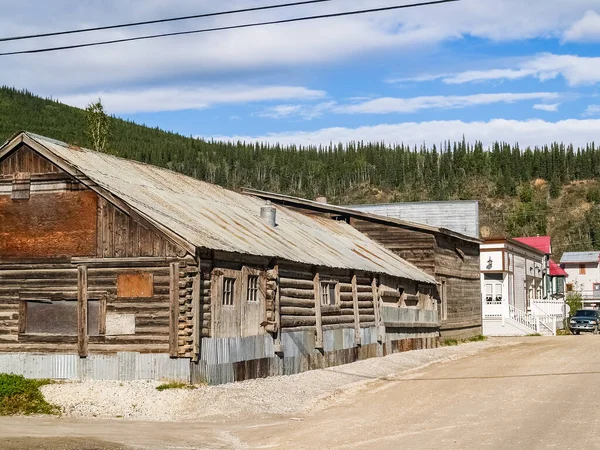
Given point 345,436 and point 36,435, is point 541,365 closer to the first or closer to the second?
point 345,436

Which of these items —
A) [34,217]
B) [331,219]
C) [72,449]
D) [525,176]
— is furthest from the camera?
[525,176]

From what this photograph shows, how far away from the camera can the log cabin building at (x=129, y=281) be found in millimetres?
21297

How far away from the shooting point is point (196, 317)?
21.0 metres

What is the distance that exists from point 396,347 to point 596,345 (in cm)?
1004

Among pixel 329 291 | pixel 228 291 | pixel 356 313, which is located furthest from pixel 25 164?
pixel 356 313

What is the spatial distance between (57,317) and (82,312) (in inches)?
37.4

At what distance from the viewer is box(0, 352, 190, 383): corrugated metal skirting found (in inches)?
827

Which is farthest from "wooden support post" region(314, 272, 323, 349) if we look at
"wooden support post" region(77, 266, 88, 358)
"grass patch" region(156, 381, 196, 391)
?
"wooden support post" region(77, 266, 88, 358)

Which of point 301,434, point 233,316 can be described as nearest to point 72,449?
point 301,434

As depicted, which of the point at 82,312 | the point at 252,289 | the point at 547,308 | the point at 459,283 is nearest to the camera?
the point at 82,312

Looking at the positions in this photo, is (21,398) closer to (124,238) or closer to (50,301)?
(50,301)

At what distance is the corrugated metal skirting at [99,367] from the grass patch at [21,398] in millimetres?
855

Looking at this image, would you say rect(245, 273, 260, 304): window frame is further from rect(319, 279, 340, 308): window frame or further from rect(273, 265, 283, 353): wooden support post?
rect(319, 279, 340, 308): window frame

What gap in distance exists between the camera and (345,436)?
52.5 ft
